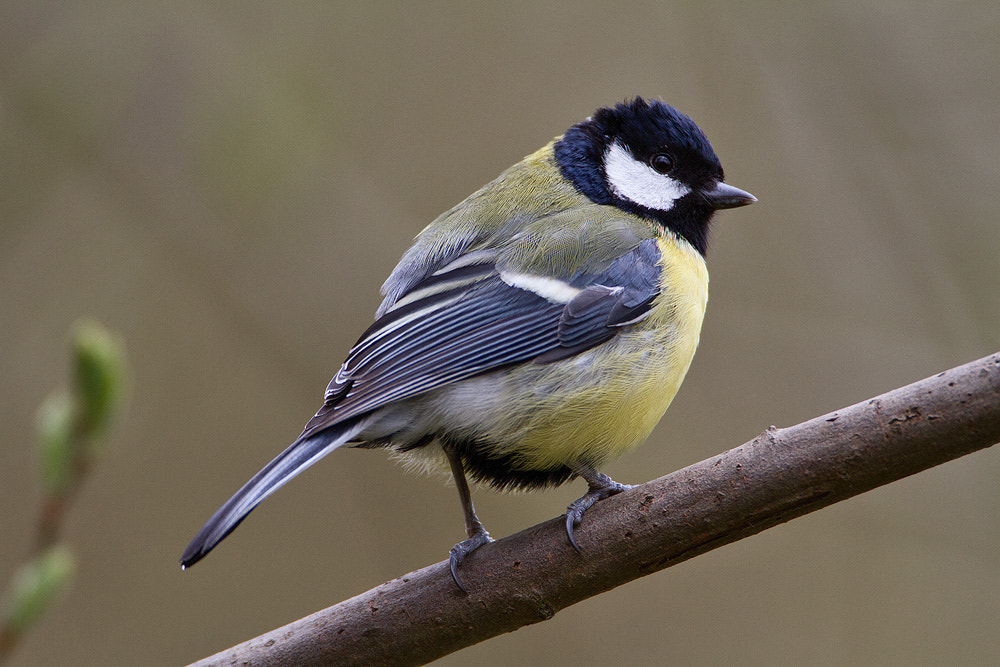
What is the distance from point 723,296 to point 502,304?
198 cm

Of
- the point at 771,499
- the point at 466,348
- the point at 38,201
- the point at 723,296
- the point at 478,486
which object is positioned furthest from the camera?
the point at 723,296

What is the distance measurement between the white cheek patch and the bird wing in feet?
1.01

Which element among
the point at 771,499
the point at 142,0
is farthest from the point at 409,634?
the point at 142,0

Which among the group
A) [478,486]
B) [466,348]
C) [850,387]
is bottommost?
[850,387]

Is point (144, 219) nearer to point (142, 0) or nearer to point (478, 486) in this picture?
point (142, 0)

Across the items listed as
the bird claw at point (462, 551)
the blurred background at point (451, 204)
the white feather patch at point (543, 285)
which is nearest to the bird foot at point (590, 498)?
the bird claw at point (462, 551)

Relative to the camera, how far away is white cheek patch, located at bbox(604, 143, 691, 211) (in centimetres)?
278

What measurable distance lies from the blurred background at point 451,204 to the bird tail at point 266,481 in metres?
1.19

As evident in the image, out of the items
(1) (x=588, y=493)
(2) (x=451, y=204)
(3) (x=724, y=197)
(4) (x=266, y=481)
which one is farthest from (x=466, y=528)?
(2) (x=451, y=204)

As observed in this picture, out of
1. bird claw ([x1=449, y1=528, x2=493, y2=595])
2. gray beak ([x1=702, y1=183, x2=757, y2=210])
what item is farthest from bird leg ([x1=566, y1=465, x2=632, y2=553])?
gray beak ([x1=702, y1=183, x2=757, y2=210])

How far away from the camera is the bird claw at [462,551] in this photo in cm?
199

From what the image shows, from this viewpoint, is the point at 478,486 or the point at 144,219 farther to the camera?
the point at 144,219

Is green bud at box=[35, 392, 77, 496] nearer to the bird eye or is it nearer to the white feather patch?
the white feather patch

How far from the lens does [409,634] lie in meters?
1.97
